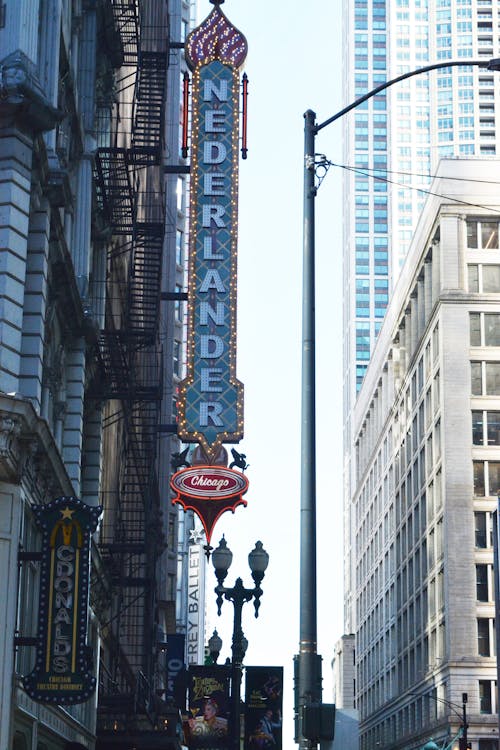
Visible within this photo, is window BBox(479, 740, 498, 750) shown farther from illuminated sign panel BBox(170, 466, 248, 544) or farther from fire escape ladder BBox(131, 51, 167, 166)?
illuminated sign panel BBox(170, 466, 248, 544)

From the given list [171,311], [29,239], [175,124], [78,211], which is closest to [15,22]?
[29,239]

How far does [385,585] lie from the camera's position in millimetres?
130625

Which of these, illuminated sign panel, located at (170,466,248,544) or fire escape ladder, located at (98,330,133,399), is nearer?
illuminated sign panel, located at (170,466,248,544)

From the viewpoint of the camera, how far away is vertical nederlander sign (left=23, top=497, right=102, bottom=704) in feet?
75.2

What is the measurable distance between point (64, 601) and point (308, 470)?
6686mm

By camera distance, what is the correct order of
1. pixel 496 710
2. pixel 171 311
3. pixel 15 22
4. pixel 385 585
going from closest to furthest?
1. pixel 15 22
2. pixel 171 311
3. pixel 496 710
4. pixel 385 585

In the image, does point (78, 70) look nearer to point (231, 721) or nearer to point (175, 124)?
point (231, 721)

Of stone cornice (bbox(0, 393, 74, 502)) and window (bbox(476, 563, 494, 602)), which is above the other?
window (bbox(476, 563, 494, 602))

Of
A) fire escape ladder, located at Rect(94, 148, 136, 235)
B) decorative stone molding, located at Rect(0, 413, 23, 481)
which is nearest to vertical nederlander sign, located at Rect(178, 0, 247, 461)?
fire escape ladder, located at Rect(94, 148, 136, 235)

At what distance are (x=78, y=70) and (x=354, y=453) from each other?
5266 inches

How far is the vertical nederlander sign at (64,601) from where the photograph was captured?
22906mm

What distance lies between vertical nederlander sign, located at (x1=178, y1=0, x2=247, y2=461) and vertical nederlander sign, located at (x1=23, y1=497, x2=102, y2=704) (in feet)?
48.2

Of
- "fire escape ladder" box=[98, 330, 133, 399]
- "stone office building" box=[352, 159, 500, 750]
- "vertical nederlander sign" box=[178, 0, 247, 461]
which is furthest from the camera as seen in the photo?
"stone office building" box=[352, 159, 500, 750]

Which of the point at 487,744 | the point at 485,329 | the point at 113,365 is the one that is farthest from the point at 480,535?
the point at 113,365
